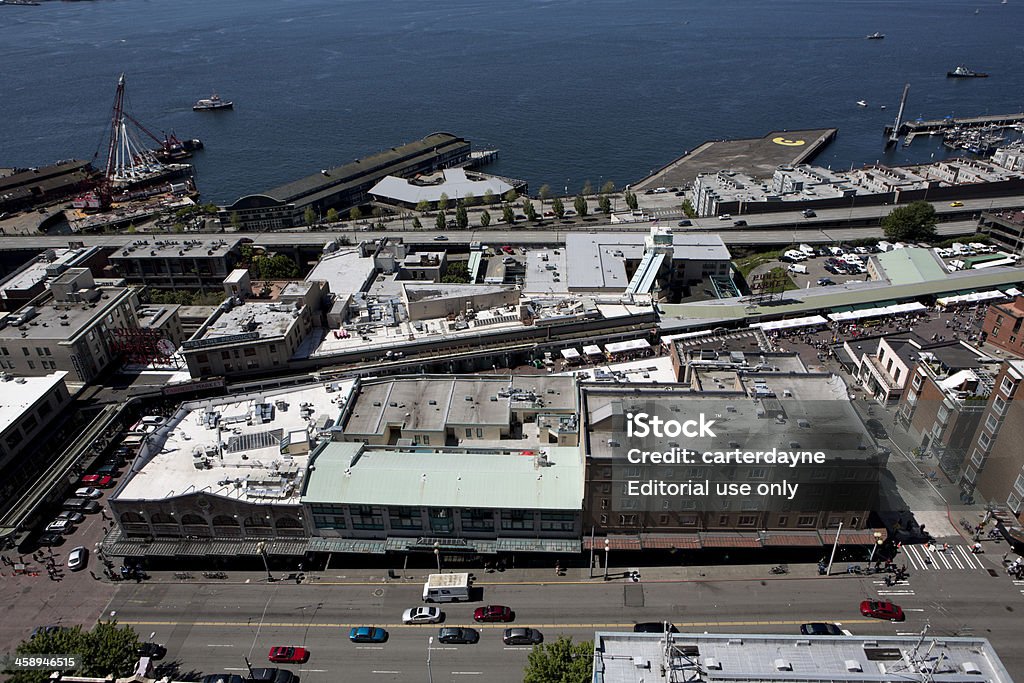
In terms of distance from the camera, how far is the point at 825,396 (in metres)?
64.1

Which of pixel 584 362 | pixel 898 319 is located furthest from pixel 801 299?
pixel 584 362

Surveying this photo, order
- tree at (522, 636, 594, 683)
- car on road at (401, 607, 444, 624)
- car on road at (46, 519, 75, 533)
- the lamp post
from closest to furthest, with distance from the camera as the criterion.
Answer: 1. tree at (522, 636, 594, 683)
2. the lamp post
3. car on road at (401, 607, 444, 624)
4. car on road at (46, 519, 75, 533)

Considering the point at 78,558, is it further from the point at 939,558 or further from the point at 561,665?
the point at 939,558

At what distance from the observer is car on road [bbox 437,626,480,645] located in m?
52.8

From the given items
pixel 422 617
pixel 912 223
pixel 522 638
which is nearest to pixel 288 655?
pixel 422 617

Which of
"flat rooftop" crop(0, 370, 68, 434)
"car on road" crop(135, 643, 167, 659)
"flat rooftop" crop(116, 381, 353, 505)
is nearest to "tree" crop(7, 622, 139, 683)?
"car on road" crop(135, 643, 167, 659)

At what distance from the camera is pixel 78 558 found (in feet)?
200

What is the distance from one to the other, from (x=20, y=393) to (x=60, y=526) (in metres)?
20.7

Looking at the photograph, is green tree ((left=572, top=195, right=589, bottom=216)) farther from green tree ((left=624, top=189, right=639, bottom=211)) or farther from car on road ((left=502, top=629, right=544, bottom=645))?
car on road ((left=502, top=629, right=544, bottom=645))

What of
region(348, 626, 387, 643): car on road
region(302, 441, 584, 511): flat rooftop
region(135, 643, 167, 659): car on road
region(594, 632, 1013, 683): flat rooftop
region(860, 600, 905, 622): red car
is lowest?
region(135, 643, 167, 659): car on road

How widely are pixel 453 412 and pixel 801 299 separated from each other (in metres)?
66.1

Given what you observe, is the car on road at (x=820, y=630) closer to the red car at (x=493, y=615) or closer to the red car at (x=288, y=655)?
the red car at (x=493, y=615)

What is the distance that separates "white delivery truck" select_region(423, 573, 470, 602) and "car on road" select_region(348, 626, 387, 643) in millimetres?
4900

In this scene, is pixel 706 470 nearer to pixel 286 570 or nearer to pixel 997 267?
pixel 286 570
